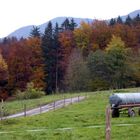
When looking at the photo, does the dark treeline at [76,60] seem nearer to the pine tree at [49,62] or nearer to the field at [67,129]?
the pine tree at [49,62]

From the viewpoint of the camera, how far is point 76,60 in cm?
9369

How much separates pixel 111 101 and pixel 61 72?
80105 mm

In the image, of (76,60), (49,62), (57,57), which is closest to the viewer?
(76,60)

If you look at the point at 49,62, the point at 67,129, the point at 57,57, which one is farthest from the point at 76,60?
the point at 67,129

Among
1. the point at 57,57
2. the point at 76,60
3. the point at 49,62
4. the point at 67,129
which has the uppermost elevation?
the point at 57,57

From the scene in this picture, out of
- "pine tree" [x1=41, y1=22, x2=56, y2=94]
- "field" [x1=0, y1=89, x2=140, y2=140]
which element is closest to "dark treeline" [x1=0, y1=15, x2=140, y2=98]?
"pine tree" [x1=41, y1=22, x2=56, y2=94]

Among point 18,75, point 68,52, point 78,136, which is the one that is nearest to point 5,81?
point 18,75

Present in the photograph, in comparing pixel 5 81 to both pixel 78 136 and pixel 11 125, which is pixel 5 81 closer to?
pixel 11 125

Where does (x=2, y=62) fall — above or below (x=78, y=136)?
above

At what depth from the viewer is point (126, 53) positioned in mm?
96312

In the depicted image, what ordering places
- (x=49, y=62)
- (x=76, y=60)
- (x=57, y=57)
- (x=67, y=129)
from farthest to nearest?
(x=57, y=57), (x=49, y=62), (x=76, y=60), (x=67, y=129)

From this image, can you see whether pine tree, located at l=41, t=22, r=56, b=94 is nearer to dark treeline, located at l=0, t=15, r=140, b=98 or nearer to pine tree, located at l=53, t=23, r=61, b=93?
dark treeline, located at l=0, t=15, r=140, b=98

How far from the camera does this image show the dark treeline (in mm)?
93500

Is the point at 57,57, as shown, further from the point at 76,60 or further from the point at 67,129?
the point at 67,129
